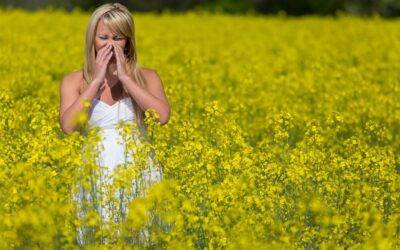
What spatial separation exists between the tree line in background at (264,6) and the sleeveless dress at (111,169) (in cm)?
3227

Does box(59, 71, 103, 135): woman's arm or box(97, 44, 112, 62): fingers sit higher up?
box(97, 44, 112, 62): fingers

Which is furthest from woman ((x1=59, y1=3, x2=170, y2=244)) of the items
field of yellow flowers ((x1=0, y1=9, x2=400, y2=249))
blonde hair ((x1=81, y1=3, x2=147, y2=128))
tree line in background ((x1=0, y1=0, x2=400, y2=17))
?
tree line in background ((x1=0, y1=0, x2=400, y2=17))

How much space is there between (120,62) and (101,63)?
0.12 m

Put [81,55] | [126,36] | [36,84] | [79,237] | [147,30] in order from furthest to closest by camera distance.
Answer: [147,30] → [81,55] → [36,84] → [126,36] → [79,237]

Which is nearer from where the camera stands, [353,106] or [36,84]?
[353,106]

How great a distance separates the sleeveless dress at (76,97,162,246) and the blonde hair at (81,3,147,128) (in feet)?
0.48

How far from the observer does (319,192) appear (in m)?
6.16

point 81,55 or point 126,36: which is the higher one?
point 126,36

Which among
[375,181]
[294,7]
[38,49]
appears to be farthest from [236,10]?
[375,181]

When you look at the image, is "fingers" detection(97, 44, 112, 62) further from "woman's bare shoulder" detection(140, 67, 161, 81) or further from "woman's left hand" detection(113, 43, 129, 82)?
"woman's bare shoulder" detection(140, 67, 161, 81)

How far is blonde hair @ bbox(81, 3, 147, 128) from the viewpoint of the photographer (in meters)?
6.11

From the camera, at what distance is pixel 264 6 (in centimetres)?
4269

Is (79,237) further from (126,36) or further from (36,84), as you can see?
(36,84)

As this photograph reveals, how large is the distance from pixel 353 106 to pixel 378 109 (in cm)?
24
